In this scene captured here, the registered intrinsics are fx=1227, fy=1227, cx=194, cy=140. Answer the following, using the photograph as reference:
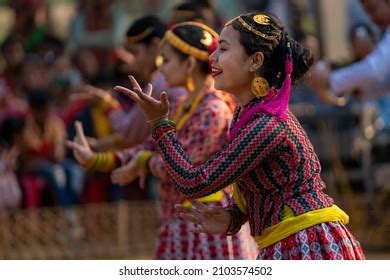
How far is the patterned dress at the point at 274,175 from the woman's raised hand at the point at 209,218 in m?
0.23

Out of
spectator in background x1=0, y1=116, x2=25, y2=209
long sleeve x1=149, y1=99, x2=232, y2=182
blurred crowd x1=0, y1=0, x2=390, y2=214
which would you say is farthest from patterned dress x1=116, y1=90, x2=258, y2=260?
spectator in background x1=0, y1=116, x2=25, y2=209

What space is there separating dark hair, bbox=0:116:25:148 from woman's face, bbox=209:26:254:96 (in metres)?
6.24

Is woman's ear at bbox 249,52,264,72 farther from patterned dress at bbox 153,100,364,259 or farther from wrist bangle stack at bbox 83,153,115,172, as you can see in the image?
wrist bangle stack at bbox 83,153,115,172

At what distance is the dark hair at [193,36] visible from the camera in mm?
6180

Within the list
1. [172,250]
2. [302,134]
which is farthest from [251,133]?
[172,250]

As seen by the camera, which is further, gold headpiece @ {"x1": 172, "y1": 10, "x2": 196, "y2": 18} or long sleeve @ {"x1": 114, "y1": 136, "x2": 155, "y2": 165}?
gold headpiece @ {"x1": 172, "y1": 10, "x2": 196, "y2": 18}

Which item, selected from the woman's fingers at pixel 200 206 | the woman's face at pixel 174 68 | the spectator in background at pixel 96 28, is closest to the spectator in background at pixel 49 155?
the spectator in background at pixel 96 28

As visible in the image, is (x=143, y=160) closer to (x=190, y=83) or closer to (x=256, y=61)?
(x=190, y=83)

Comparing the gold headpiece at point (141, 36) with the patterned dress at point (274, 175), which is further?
the gold headpiece at point (141, 36)

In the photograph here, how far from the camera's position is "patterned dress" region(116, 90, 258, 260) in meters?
5.98

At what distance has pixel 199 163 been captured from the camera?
19.5ft

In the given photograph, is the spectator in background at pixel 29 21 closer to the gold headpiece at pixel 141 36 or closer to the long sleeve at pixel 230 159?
the gold headpiece at pixel 141 36

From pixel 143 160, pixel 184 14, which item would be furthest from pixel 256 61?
pixel 184 14
